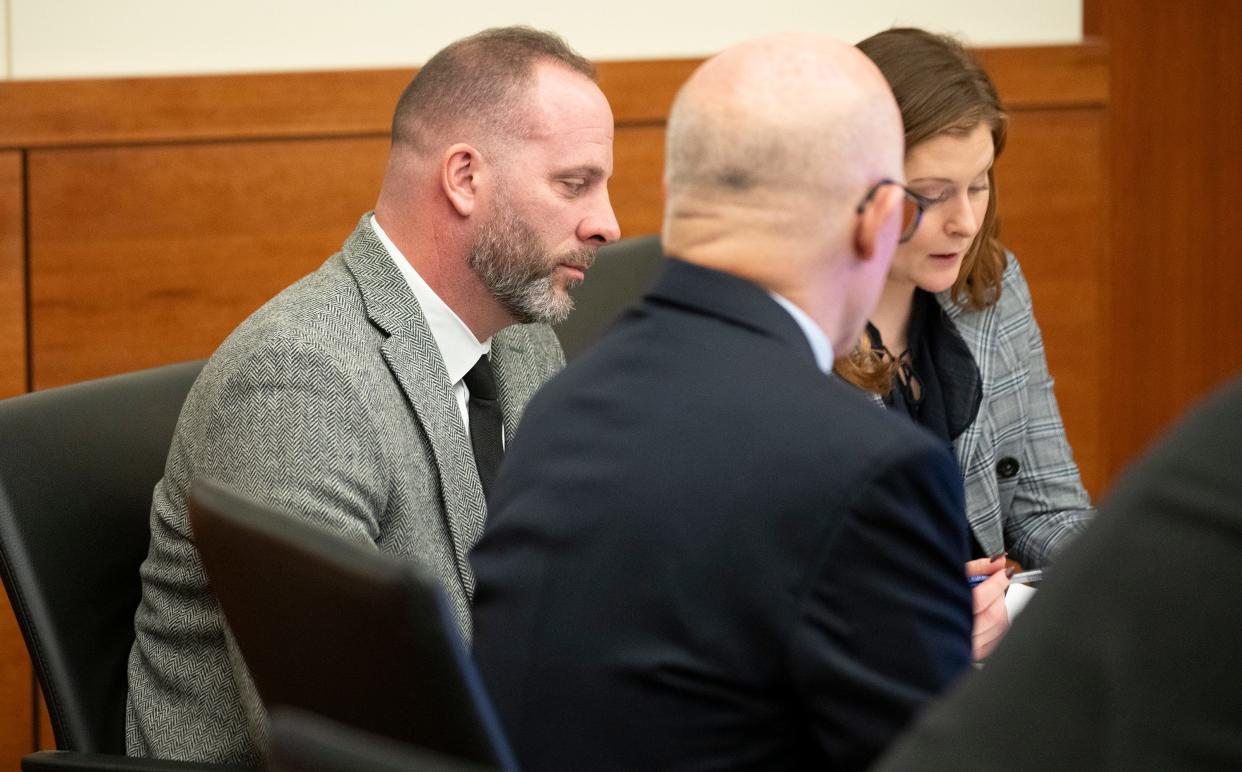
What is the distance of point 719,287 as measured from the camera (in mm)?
1213

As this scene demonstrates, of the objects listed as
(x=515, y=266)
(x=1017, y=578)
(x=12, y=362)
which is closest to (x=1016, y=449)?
(x=1017, y=578)

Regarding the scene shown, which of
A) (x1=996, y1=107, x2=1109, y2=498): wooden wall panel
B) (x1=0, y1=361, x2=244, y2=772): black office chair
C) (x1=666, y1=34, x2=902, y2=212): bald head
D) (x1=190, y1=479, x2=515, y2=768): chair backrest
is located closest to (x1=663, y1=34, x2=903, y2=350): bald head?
(x1=666, y1=34, x2=902, y2=212): bald head

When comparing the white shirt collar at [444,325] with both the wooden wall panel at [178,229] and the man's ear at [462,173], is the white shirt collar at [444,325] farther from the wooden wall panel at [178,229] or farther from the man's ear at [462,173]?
the wooden wall panel at [178,229]

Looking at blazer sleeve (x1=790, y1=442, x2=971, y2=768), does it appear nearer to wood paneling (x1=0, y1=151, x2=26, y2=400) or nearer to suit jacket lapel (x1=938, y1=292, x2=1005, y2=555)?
suit jacket lapel (x1=938, y1=292, x2=1005, y2=555)

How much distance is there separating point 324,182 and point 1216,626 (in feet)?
8.49

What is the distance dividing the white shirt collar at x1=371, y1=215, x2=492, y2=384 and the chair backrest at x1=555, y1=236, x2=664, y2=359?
1.36ft

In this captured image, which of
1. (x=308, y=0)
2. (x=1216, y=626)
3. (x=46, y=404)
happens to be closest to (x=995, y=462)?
(x=46, y=404)

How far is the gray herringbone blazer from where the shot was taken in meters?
1.58

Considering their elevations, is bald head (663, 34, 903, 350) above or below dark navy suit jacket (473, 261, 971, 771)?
above

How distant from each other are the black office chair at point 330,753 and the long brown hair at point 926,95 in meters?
1.24

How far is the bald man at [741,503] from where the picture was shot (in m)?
1.04

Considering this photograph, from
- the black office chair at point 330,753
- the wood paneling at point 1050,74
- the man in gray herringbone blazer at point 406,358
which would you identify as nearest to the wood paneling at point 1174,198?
the wood paneling at point 1050,74

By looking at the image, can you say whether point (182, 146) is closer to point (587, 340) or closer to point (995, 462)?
point (587, 340)

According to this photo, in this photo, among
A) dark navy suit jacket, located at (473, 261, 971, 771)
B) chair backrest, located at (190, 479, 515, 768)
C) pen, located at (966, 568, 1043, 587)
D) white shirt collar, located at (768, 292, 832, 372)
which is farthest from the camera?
pen, located at (966, 568, 1043, 587)
